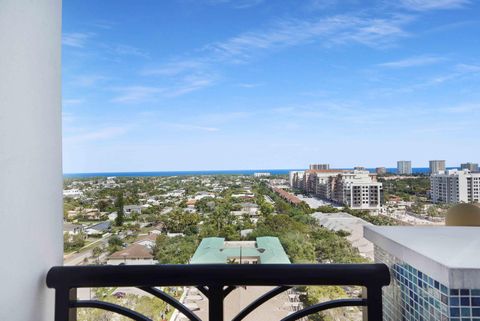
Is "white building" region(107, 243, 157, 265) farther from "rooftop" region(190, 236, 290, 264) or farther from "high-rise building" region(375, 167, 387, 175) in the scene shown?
"high-rise building" region(375, 167, 387, 175)

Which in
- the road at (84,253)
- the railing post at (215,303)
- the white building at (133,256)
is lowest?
the white building at (133,256)

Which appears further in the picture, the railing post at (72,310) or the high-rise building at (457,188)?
the high-rise building at (457,188)

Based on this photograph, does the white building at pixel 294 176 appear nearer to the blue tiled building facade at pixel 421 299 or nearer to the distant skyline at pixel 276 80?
the distant skyline at pixel 276 80

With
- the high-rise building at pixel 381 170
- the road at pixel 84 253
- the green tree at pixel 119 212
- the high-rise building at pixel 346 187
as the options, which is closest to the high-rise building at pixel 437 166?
the high-rise building at pixel 381 170

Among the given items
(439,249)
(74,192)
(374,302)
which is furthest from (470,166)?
(74,192)

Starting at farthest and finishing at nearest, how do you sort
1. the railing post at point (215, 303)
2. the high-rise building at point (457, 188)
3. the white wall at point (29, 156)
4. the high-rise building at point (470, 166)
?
the high-rise building at point (470, 166) < the high-rise building at point (457, 188) < the railing post at point (215, 303) < the white wall at point (29, 156)

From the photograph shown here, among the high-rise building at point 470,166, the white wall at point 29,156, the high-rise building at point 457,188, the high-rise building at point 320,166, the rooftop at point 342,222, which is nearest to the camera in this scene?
the white wall at point 29,156

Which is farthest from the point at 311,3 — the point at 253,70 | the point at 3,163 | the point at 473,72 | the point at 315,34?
the point at 3,163

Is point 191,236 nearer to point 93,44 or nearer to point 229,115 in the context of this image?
point 229,115
